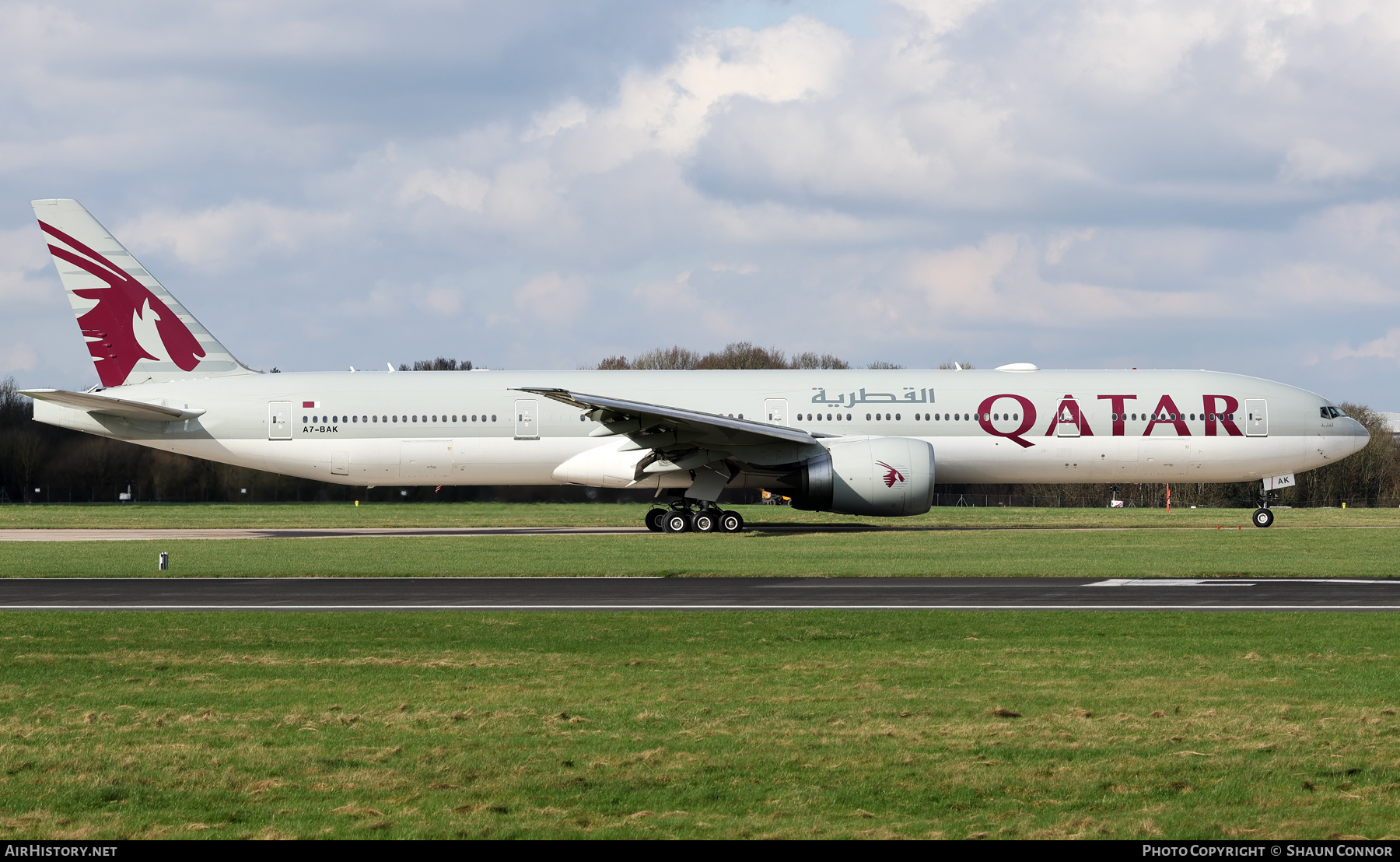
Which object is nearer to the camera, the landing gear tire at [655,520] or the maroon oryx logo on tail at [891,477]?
the maroon oryx logo on tail at [891,477]

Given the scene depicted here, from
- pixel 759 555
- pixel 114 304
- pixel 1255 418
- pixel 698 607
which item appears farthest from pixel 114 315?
pixel 1255 418

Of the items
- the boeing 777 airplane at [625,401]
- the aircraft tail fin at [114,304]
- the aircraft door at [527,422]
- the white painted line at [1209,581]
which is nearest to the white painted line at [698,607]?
the white painted line at [1209,581]

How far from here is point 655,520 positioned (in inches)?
1220

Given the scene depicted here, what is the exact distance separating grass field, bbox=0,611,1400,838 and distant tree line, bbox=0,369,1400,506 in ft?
82.0

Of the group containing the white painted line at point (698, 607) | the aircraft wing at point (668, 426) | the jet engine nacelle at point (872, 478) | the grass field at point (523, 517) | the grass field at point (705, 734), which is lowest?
the grass field at point (705, 734)

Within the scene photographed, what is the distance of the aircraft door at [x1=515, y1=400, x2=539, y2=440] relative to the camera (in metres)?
31.0

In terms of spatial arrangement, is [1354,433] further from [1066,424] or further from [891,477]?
[891,477]

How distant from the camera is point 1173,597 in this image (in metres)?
15.5

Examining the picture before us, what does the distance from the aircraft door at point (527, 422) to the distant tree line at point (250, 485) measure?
9.71 metres

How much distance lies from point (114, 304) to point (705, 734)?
1135 inches

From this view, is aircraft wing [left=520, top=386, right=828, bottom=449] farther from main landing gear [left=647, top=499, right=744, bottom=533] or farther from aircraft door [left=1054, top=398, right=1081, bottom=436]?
aircraft door [left=1054, top=398, right=1081, bottom=436]

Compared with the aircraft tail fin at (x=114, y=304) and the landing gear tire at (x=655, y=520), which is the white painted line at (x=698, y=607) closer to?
the landing gear tire at (x=655, y=520)

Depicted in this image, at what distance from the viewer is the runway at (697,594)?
14906 mm

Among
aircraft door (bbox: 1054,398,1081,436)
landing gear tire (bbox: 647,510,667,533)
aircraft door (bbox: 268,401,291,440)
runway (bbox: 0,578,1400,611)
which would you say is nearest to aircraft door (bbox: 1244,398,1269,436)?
aircraft door (bbox: 1054,398,1081,436)
